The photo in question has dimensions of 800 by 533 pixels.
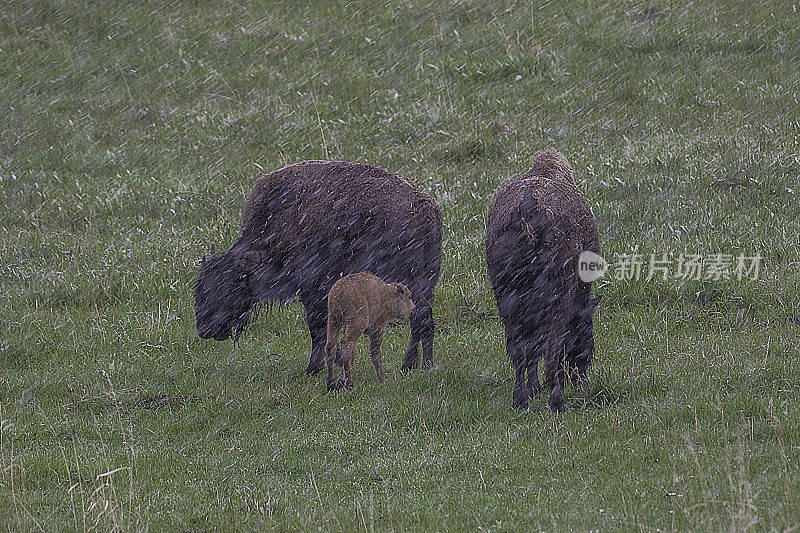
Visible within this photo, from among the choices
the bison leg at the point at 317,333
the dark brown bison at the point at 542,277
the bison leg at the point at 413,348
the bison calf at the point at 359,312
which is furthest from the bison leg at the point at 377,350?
the dark brown bison at the point at 542,277

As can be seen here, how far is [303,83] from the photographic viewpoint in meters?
18.6

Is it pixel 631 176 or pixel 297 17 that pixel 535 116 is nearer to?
pixel 631 176

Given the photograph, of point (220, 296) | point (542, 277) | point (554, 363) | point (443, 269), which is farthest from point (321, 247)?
point (554, 363)

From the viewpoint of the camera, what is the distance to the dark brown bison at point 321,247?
8.24 m

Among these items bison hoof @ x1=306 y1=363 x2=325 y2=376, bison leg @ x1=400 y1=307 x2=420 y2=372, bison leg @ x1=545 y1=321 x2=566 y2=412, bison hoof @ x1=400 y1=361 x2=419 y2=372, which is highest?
bison leg @ x1=545 y1=321 x2=566 y2=412

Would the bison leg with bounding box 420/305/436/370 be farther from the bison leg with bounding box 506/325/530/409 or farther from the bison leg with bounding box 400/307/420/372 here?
the bison leg with bounding box 506/325/530/409

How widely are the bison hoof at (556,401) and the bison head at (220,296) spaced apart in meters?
3.51

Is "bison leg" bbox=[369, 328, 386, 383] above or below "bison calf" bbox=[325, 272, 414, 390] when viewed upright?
below

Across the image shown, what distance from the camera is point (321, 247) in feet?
27.8

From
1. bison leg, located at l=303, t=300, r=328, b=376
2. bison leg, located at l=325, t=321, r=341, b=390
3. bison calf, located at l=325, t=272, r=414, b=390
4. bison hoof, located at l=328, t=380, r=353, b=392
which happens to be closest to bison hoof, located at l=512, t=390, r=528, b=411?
bison calf, located at l=325, t=272, r=414, b=390

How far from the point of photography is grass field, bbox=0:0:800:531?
5.37 metres

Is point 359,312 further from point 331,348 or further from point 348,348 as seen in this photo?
point 331,348

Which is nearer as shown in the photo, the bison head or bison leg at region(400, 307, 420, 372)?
bison leg at region(400, 307, 420, 372)

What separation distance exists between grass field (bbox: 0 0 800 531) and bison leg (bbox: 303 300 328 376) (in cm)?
18
